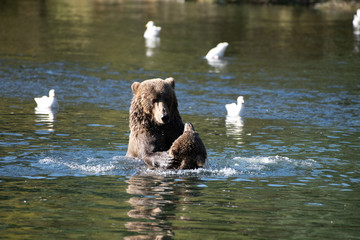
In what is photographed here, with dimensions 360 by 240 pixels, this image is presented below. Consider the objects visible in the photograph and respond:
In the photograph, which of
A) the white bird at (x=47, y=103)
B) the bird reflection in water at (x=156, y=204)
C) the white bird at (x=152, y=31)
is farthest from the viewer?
the white bird at (x=152, y=31)

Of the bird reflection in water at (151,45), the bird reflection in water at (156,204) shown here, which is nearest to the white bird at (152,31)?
the bird reflection in water at (151,45)

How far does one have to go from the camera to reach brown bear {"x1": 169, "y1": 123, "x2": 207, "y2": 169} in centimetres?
898

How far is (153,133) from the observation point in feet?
31.7

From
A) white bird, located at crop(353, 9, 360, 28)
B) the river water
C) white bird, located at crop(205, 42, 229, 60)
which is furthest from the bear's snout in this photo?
white bird, located at crop(353, 9, 360, 28)

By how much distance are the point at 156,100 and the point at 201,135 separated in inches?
134

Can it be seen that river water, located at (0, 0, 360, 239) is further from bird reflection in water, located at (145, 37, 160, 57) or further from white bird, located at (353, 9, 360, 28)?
white bird, located at (353, 9, 360, 28)

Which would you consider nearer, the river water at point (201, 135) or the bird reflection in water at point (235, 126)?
the river water at point (201, 135)

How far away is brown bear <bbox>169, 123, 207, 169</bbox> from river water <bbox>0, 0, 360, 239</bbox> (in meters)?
0.16

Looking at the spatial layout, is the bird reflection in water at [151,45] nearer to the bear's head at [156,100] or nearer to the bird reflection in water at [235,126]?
the bird reflection in water at [235,126]

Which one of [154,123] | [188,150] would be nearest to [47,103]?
[154,123]

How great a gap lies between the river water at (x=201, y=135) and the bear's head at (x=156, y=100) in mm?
744

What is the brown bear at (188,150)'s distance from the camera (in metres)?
8.98

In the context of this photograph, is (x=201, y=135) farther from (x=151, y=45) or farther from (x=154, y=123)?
(x=151, y=45)

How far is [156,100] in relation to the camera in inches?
370
